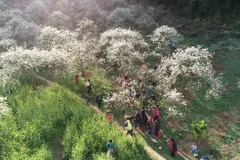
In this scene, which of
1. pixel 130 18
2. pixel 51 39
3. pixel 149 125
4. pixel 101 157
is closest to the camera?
pixel 101 157

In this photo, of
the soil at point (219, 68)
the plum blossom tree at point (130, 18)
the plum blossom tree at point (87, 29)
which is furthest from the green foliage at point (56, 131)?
the plum blossom tree at point (130, 18)

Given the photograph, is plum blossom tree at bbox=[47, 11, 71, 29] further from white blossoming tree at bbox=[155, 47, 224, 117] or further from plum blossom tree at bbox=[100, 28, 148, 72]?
white blossoming tree at bbox=[155, 47, 224, 117]

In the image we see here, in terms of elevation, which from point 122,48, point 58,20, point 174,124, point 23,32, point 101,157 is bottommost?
point 101,157

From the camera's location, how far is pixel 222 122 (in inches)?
1067

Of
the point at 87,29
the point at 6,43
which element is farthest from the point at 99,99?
the point at 87,29

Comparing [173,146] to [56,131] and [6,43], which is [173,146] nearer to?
[56,131]

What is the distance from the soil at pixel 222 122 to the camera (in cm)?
2601

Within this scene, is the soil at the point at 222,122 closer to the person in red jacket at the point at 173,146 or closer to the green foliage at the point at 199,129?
the green foliage at the point at 199,129

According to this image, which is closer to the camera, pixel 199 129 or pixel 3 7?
pixel 199 129

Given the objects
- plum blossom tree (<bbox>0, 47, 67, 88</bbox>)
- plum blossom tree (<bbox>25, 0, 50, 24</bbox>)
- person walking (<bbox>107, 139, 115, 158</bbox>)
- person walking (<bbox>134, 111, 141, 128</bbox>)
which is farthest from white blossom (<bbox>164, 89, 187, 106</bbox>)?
plum blossom tree (<bbox>25, 0, 50, 24</bbox>)

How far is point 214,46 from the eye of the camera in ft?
129

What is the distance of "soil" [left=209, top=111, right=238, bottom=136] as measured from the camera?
26.0 meters

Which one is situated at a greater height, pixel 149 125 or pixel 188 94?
pixel 188 94

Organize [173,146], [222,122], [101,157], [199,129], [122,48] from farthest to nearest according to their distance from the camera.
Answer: [122,48]
[222,122]
[199,129]
[173,146]
[101,157]
